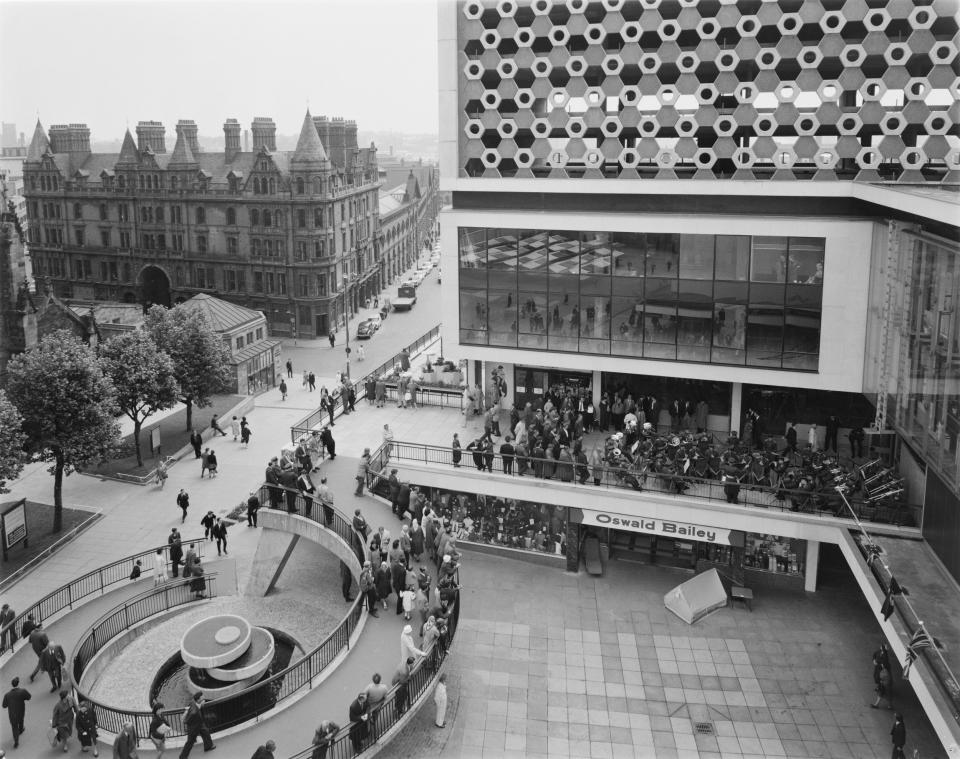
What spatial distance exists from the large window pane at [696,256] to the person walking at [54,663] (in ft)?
68.2

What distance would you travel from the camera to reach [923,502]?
2406cm

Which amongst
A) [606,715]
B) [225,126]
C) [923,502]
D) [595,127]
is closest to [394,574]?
[606,715]

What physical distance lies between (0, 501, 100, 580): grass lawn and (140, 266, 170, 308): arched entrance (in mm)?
41036

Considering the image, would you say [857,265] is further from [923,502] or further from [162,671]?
[162,671]

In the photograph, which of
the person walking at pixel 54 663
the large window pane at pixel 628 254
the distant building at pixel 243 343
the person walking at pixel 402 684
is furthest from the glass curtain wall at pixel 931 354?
the distant building at pixel 243 343

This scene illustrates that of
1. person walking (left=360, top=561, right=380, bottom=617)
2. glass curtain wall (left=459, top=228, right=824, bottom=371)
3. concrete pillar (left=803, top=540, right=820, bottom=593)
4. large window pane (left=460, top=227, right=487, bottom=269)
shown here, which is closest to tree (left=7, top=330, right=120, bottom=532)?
glass curtain wall (left=459, top=228, right=824, bottom=371)

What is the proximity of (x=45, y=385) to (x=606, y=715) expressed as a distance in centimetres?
2334

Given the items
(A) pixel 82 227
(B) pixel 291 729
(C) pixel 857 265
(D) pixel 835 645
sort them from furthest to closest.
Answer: (A) pixel 82 227 → (C) pixel 857 265 → (D) pixel 835 645 → (B) pixel 291 729

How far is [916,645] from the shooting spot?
18.8 meters

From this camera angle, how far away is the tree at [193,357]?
4366cm

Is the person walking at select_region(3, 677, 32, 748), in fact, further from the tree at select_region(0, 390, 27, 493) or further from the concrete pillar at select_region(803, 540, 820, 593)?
the concrete pillar at select_region(803, 540, 820, 593)

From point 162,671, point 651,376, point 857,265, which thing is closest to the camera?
point 162,671

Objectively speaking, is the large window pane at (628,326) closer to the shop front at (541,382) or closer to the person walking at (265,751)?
the shop front at (541,382)

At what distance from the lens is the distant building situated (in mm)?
53188
